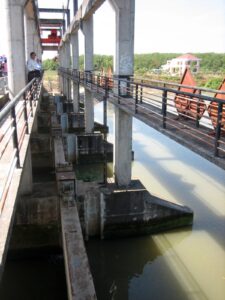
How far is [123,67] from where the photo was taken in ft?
39.8

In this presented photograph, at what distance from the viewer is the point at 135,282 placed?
9.76 metres

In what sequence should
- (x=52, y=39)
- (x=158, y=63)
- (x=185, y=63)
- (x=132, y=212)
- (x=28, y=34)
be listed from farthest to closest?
(x=158, y=63) → (x=185, y=63) → (x=52, y=39) → (x=28, y=34) → (x=132, y=212)

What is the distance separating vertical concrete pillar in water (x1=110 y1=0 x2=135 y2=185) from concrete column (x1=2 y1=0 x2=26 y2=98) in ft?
11.0

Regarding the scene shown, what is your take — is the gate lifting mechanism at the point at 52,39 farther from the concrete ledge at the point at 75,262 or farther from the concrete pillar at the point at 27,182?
the concrete ledge at the point at 75,262

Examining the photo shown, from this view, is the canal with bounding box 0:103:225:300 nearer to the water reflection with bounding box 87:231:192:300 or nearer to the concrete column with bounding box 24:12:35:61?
the water reflection with bounding box 87:231:192:300

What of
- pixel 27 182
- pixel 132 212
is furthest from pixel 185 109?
pixel 27 182

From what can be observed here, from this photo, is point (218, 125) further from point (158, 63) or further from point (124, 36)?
point (158, 63)

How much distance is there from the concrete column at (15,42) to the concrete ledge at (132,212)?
4513 mm

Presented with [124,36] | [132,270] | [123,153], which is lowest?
[132,270]

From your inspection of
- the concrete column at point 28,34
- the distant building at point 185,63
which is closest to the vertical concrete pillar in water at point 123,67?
the concrete column at point 28,34

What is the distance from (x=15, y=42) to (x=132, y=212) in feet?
21.6

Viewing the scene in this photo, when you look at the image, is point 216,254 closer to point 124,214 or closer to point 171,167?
point 124,214

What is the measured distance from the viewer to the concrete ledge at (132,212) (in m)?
11.4

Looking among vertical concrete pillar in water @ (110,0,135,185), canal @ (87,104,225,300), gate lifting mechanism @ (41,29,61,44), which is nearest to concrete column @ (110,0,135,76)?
vertical concrete pillar in water @ (110,0,135,185)
